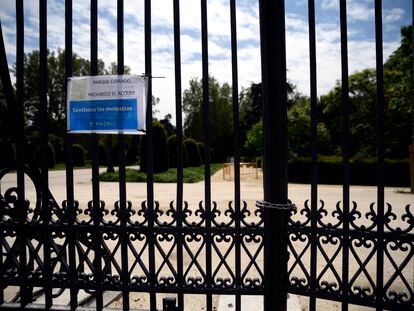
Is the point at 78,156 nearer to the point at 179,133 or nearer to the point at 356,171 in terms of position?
the point at 356,171

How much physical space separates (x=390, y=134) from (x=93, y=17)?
28.5 m

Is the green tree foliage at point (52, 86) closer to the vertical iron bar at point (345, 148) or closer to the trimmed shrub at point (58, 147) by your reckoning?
the trimmed shrub at point (58, 147)

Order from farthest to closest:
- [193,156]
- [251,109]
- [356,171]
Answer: [251,109] → [193,156] → [356,171]

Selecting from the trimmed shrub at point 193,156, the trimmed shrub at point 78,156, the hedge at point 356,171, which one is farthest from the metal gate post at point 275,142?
the trimmed shrub at point 78,156

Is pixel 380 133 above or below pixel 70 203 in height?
above

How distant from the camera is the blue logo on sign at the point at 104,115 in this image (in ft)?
8.66

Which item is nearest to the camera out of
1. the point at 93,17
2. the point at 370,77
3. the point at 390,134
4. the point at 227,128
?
the point at 93,17

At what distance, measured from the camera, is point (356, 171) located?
18531 mm

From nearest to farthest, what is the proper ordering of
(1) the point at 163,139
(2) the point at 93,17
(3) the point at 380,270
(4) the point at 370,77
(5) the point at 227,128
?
(3) the point at 380,270
(2) the point at 93,17
(1) the point at 163,139
(4) the point at 370,77
(5) the point at 227,128

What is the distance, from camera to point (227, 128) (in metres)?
50.2

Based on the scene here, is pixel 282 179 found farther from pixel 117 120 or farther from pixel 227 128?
pixel 227 128

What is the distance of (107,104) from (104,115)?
0.10 meters

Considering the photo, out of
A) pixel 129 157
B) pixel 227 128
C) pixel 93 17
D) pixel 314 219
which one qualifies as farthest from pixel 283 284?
pixel 227 128

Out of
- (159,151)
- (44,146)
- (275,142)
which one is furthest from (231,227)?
(159,151)
